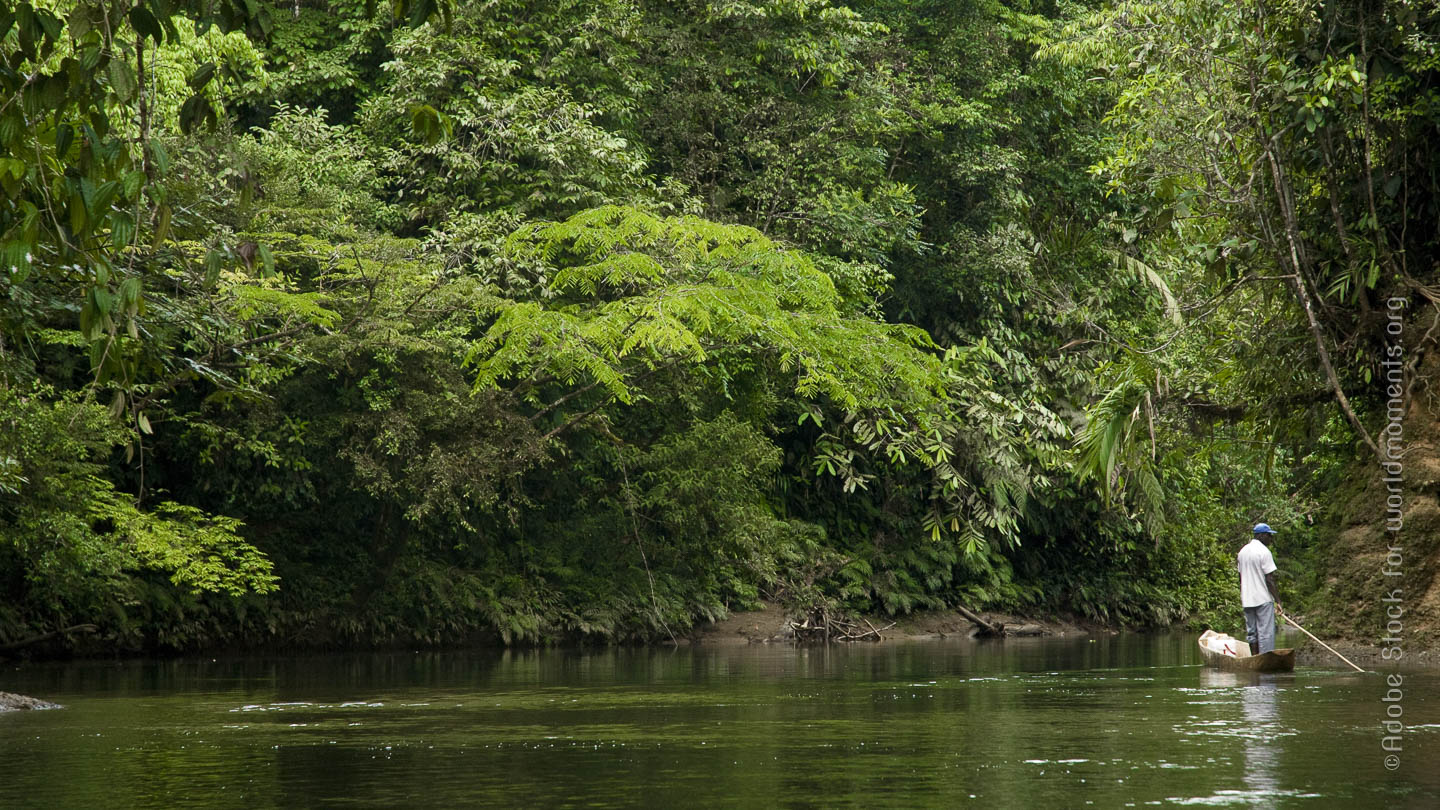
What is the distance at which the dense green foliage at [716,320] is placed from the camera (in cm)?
1619

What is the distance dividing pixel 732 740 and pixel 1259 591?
27.8 feet

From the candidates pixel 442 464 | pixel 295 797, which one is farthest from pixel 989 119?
pixel 295 797

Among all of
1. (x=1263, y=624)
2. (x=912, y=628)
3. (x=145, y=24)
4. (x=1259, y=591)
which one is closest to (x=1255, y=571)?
(x=1259, y=591)

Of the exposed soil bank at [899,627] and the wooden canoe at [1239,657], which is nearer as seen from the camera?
the wooden canoe at [1239,657]

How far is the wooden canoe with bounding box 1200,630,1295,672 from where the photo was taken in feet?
48.2

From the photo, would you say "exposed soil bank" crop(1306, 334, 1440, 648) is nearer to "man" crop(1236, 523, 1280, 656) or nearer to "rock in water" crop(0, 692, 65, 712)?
"man" crop(1236, 523, 1280, 656)

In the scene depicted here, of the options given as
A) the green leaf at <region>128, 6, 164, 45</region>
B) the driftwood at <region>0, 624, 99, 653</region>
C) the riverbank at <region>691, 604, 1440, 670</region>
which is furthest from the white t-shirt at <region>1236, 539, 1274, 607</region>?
the driftwood at <region>0, 624, 99, 653</region>

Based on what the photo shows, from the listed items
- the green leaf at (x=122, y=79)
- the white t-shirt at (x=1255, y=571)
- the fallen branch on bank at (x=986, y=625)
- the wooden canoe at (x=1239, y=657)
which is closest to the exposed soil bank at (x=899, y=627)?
the fallen branch on bank at (x=986, y=625)

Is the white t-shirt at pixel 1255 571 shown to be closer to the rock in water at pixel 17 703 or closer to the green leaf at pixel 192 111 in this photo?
the rock in water at pixel 17 703

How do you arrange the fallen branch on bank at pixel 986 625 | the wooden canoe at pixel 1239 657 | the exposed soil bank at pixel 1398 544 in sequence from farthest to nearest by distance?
the fallen branch on bank at pixel 986 625, the wooden canoe at pixel 1239 657, the exposed soil bank at pixel 1398 544

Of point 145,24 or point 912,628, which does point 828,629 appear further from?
point 145,24

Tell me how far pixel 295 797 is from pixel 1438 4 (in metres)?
12.6

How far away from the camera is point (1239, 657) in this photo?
1562 cm

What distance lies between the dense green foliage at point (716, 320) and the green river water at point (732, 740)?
2.94 m
